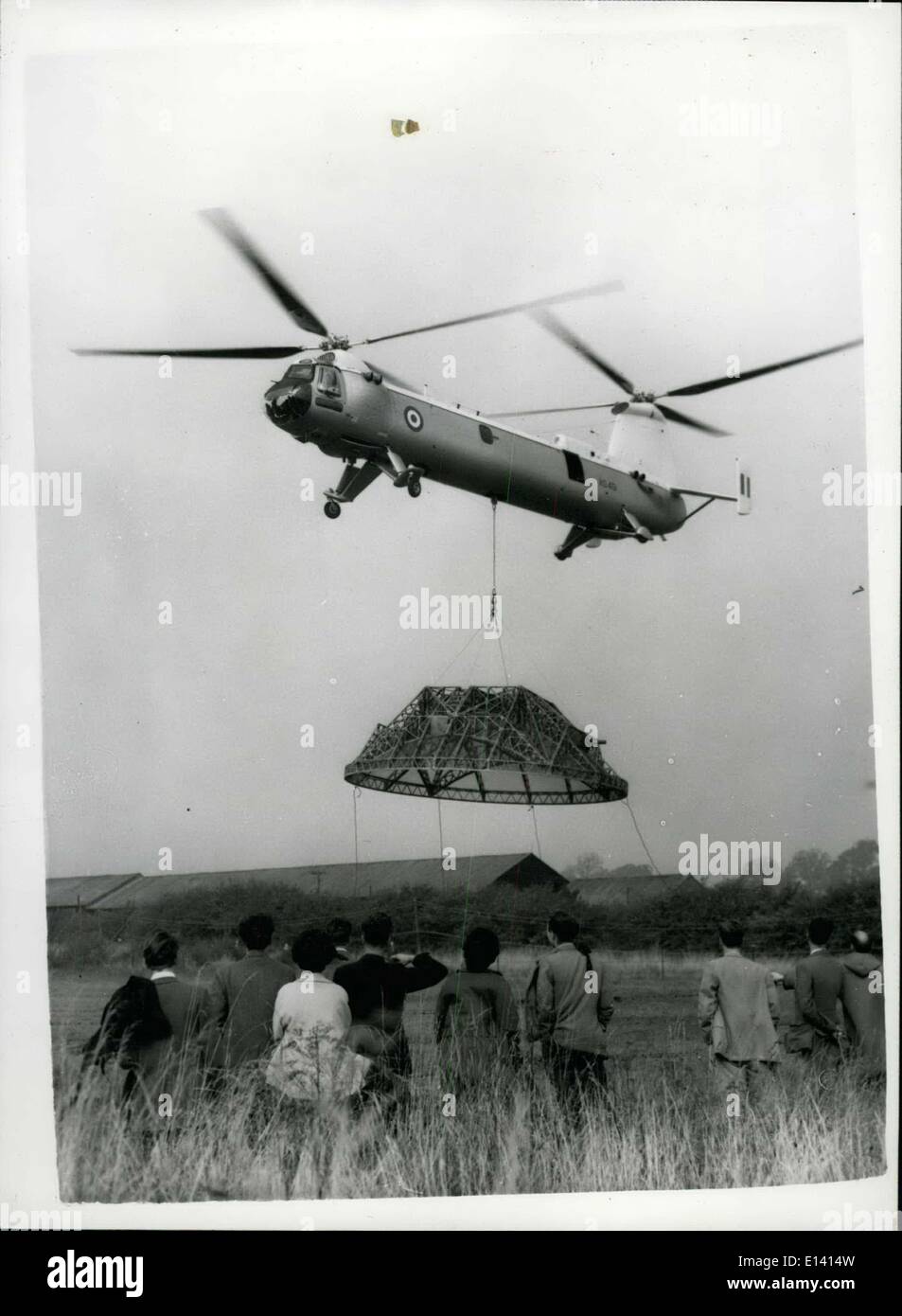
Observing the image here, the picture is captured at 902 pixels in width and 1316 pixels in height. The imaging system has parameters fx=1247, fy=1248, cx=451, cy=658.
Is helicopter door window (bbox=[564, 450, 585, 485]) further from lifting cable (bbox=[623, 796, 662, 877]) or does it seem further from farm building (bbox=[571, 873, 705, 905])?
farm building (bbox=[571, 873, 705, 905])

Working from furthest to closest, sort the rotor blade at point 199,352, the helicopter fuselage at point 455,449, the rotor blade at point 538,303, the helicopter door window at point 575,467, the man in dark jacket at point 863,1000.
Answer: the helicopter door window at point 575,467
the helicopter fuselage at point 455,449
the rotor blade at point 538,303
the rotor blade at point 199,352
the man in dark jacket at point 863,1000

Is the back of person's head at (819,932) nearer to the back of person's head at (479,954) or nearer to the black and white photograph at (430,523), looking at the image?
the black and white photograph at (430,523)

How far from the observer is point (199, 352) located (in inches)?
352

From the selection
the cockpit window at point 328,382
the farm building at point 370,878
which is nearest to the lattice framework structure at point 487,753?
the farm building at point 370,878

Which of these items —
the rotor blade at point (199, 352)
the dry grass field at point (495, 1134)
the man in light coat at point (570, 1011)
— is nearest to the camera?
the man in light coat at point (570, 1011)

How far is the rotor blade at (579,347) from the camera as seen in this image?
8984 mm

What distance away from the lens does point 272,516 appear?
29.5 ft

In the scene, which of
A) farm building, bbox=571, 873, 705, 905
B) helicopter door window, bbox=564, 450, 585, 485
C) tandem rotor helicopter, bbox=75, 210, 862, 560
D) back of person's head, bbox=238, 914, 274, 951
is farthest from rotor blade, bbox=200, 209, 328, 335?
farm building, bbox=571, 873, 705, 905

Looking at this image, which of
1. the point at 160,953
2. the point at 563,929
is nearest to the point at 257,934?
the point at 160,953

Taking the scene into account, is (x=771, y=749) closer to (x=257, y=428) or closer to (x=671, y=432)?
(x=671, y=432)

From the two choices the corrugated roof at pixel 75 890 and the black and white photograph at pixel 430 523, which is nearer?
the corrugated roof at pixel 75 890

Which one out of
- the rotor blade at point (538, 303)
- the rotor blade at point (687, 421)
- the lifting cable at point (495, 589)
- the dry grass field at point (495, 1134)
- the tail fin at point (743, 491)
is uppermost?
the rotor blade at point (538, 303)

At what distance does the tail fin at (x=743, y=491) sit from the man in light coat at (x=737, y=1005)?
10.4ft

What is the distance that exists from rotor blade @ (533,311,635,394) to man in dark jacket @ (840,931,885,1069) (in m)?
4.31
